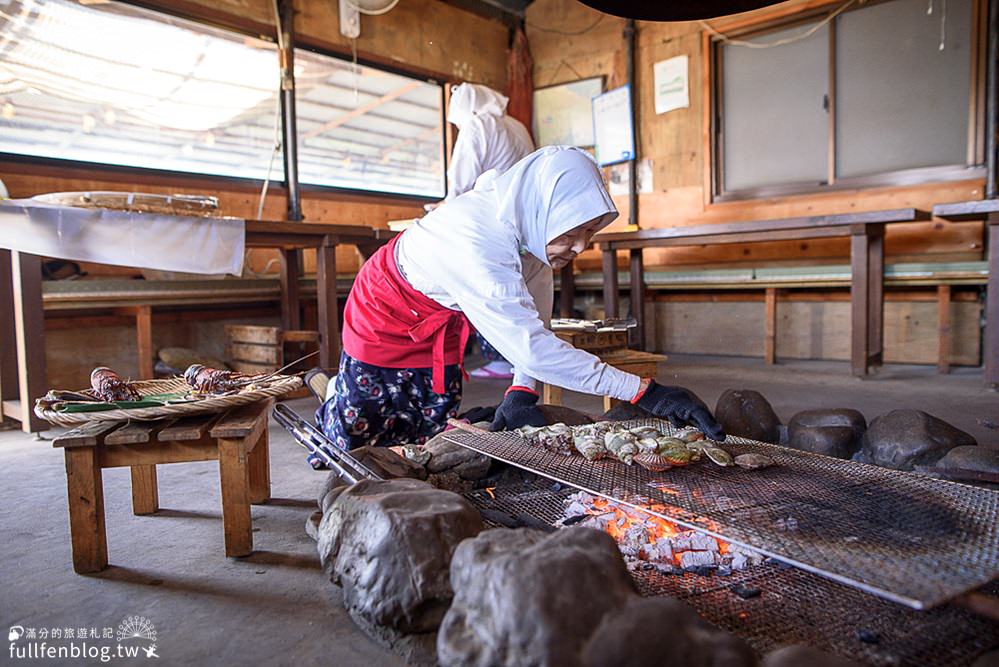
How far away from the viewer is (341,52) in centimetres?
678

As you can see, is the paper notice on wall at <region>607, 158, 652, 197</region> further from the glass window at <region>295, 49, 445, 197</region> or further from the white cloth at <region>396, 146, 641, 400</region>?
the white cloth at <region>396, 146, 641, 400</region>

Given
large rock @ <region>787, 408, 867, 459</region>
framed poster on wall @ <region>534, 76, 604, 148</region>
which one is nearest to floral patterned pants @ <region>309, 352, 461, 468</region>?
large rock @ <region>787, 408, 867, 459</region>

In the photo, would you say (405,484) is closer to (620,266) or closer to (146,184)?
(146,184)

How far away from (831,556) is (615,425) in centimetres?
104

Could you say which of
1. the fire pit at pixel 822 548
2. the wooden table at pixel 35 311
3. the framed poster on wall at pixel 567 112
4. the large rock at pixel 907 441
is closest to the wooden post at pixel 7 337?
the wooden table at pixel 35 311

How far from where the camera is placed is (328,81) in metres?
6.79

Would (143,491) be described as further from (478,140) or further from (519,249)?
(478,140)

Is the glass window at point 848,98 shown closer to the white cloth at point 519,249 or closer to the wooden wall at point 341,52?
the wooden wall at point 341,52

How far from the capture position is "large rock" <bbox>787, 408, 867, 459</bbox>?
2.55 metres

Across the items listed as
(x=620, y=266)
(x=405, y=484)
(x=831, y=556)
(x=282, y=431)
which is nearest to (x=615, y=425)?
(x=405, y=484)

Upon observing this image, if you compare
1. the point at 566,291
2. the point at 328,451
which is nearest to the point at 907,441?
the point at 328,451

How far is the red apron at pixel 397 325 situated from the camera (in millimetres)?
2684

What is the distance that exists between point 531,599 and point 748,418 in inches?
79.8

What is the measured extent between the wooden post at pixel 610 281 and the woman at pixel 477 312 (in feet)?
11.2
